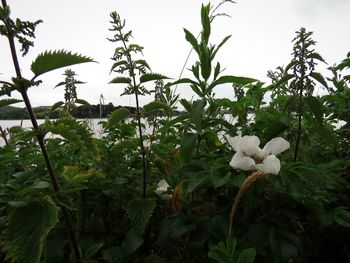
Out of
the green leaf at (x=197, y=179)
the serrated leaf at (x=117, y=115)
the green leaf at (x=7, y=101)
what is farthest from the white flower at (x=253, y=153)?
the green leaf at (x=7, y=101)

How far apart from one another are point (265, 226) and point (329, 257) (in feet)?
1.72

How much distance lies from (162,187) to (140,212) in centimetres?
31

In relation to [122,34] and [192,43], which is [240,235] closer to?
[192,43]

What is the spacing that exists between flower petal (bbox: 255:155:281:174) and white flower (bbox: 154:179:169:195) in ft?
2.05

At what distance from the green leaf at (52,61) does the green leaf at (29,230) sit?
0.42 m

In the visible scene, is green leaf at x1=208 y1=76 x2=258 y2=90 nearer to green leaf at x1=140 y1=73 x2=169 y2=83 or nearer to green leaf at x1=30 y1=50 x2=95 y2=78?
green leaf at x1=140 y1=73 x2=169 y2=83

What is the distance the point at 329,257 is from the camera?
1.60m

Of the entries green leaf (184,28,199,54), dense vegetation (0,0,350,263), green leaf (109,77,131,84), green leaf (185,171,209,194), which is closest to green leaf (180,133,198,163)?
dense vegetation (0,0,350,263)

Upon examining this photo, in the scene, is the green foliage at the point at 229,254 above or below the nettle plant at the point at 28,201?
below

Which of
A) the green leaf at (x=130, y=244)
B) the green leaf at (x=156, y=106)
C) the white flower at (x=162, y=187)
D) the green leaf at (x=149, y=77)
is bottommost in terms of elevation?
the green leaf at (x=130, y=244)

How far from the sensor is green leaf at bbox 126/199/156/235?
1467 mm

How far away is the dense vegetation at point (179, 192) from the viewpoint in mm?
1122

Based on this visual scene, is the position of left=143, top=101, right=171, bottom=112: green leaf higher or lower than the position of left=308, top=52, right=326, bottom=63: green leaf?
lower

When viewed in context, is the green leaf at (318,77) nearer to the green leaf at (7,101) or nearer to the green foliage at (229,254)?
the green foliage at (229,254)
